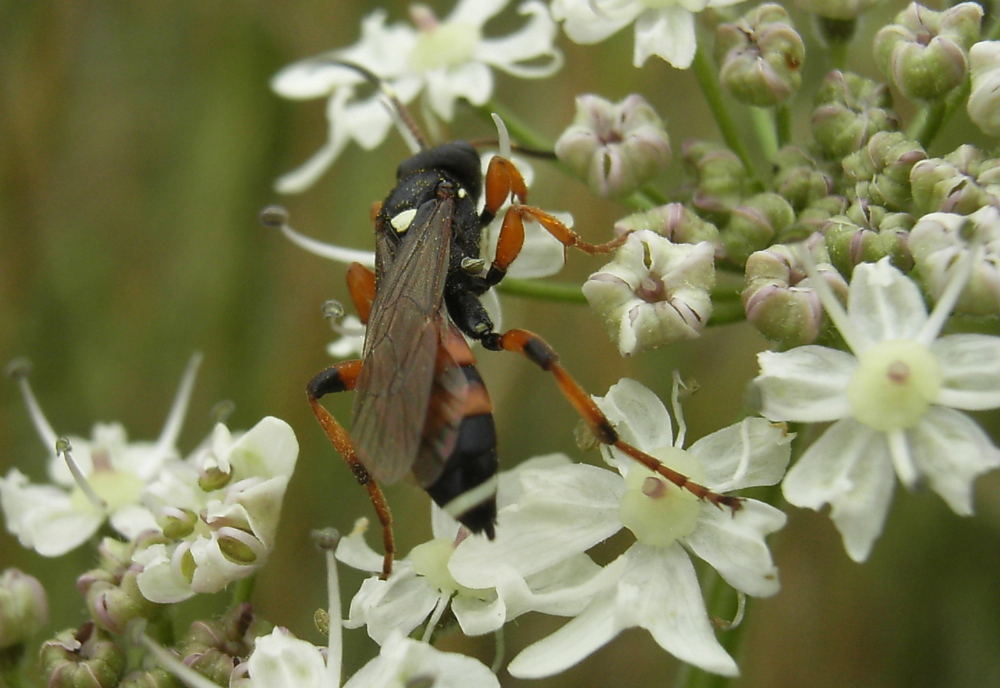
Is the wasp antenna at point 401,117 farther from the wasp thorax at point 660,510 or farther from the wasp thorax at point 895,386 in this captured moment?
the wasp thorax at point 895,386

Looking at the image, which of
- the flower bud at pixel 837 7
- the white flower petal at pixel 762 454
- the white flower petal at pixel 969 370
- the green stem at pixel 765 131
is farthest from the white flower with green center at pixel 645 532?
the flower bud at pixel 837 7

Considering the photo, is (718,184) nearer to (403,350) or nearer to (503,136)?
(503,136)

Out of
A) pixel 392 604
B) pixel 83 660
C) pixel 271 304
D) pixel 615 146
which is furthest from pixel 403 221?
pixel 271 304

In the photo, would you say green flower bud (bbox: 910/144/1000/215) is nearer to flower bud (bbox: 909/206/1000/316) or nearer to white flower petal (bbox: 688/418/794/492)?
flower bud (bbox: 909/206/1000/316)

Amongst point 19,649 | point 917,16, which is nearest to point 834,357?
point 917,16

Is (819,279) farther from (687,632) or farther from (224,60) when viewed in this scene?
(224,60)

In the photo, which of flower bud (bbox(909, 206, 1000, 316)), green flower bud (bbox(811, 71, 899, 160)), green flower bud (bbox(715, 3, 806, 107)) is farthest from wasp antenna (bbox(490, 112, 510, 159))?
flower bud (bbox(909, 206, 1000, 316))
